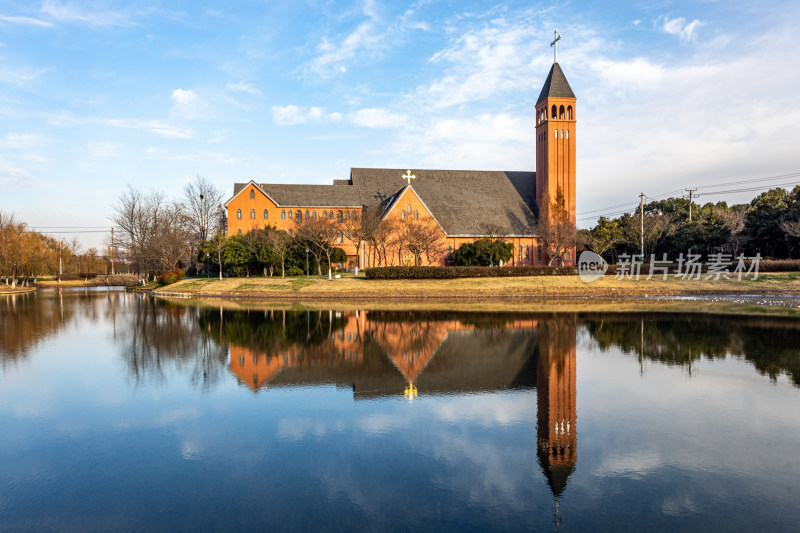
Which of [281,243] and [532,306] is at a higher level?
[281,243]

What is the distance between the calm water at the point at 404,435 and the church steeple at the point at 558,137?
124 feet

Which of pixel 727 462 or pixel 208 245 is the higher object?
pixel 208 245

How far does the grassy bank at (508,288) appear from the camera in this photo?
37.0 m

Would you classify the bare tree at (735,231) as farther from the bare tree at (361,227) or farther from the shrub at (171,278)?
the shrub at (171,278)

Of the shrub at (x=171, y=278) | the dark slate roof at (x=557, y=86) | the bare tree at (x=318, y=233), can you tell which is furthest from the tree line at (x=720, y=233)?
the shrub at (x=171, y=278)

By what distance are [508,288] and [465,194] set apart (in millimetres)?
22002

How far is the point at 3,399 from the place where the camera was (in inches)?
436

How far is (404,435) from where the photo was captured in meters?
8.62

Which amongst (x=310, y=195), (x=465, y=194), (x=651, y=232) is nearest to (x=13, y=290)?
(x=310, y=195)

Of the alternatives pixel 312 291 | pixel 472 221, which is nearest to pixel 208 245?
pixel 312 291

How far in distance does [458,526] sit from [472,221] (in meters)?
49.7

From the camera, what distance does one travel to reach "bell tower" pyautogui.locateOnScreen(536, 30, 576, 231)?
52500mm

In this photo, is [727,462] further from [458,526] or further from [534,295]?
[534,295]

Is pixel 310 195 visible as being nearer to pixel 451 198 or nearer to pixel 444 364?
pixel 451 198
